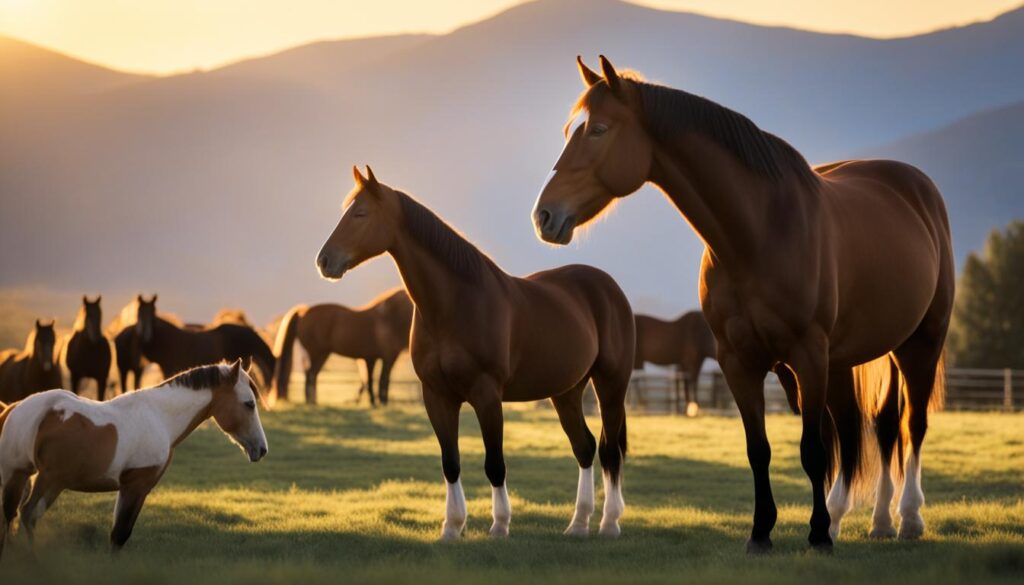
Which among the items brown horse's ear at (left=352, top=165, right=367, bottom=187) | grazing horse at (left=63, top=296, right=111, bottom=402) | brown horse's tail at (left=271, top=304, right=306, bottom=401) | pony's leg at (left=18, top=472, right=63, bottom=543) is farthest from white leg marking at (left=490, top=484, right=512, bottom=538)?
brown horse's tail at (left=271, top=304, right=306, bottom=401)

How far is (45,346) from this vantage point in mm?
17203

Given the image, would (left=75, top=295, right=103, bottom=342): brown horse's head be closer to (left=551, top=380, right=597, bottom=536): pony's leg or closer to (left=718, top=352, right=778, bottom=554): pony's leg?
(left=551, top=380, right=597, bottom=536): pony's leg

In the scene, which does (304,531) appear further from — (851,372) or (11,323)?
(11,323)

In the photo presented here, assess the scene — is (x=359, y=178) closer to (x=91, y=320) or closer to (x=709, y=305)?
(x=709, y=305)

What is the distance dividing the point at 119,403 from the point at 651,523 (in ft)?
14.6

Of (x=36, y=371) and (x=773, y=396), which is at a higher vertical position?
(x=36, y=371)

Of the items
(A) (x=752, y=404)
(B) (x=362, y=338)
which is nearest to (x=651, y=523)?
(A) (x=752, y=404)

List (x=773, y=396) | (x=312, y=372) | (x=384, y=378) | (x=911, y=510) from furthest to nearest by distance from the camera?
(x=773, y=396)
(x=312, y=372)
(x=384, y=378)
(x=911, y=510)

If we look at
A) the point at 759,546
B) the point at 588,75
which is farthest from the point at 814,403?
the point at 588,75

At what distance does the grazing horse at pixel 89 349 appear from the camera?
785 inches

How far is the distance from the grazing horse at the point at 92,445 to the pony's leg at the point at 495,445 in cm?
191

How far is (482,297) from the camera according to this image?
8250mm

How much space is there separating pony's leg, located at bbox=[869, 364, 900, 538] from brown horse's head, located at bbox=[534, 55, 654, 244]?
2.86 meters

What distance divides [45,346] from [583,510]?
11.1m
